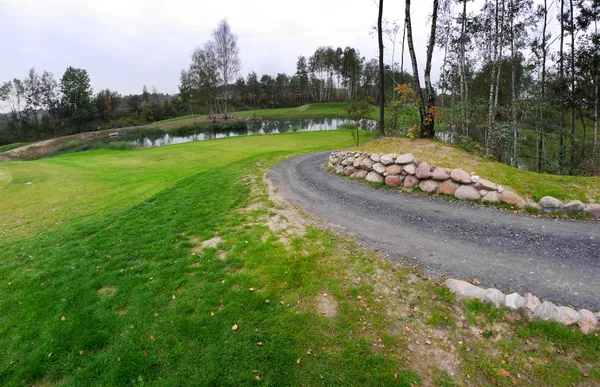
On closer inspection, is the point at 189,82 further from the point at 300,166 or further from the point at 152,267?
the point at 152,267

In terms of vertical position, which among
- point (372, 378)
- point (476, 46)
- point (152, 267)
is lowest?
point (372, 378)

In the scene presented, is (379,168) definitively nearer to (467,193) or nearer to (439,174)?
(439,174)

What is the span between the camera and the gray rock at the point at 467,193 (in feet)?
25.2

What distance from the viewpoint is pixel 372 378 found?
3281 mm

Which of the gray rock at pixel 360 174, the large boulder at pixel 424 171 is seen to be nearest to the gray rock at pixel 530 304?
the large boulder at pixel 424 171

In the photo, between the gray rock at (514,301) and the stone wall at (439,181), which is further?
the stone wall at (439,181)

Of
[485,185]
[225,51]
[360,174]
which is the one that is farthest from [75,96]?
[485,185]

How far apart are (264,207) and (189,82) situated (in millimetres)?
59929

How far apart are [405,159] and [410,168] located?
392mm

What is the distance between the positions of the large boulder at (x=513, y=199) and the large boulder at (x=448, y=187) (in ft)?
3.75

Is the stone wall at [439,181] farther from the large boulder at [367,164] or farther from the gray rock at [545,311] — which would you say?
the gray rock at [545,311]

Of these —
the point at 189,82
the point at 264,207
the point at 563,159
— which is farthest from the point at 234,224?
the point at 189,82

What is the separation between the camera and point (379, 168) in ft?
32.4

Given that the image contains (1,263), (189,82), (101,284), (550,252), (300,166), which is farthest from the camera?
(189,82)
